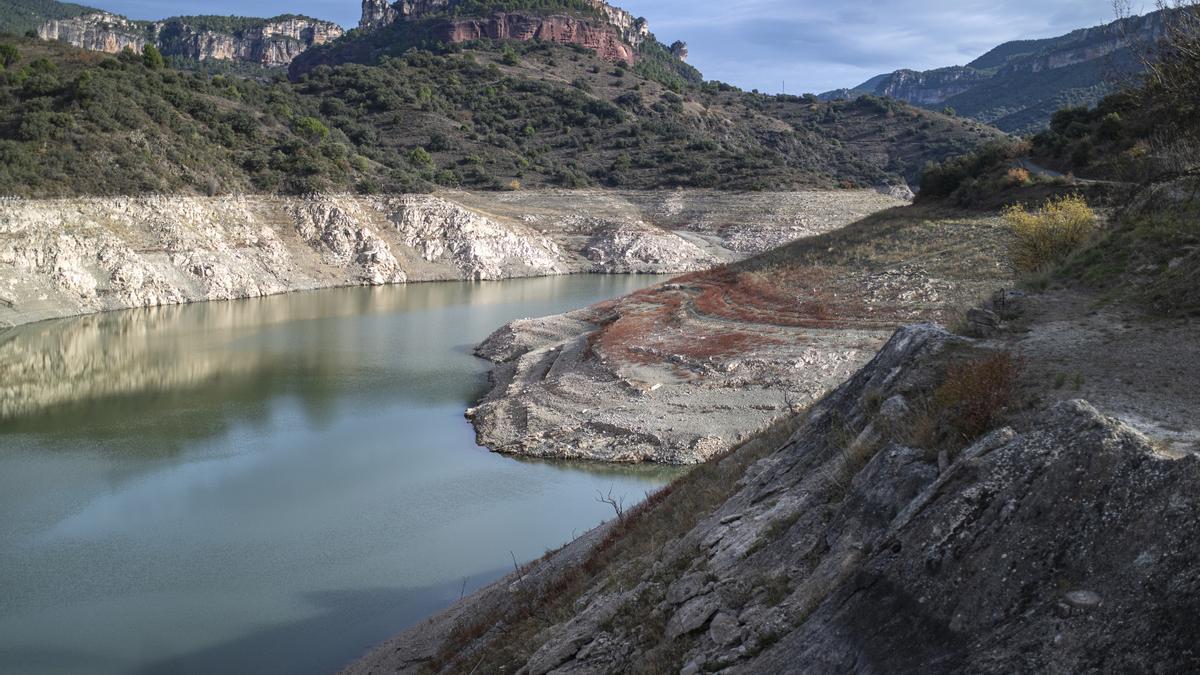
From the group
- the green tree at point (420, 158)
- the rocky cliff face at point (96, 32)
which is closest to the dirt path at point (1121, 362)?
the green tree at point (420, 158)

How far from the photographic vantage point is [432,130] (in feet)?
310

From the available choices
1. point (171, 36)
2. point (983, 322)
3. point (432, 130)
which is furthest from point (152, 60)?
point (171, 36)

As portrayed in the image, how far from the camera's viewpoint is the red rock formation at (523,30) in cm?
15812

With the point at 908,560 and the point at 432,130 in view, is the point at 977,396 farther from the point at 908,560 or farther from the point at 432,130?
the point at 432,130

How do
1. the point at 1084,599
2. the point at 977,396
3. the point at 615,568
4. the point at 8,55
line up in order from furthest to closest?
the point at 8,55, the point at 615,568, the point at 977,396, the point at 1084,599

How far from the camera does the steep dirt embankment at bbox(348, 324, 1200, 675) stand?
413 cm

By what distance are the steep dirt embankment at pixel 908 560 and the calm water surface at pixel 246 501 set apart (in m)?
6.10

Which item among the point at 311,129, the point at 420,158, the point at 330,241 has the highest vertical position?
the point at 311,129

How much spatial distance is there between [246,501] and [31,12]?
18613 cm

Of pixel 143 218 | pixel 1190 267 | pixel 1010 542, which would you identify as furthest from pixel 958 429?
pixel 143 218

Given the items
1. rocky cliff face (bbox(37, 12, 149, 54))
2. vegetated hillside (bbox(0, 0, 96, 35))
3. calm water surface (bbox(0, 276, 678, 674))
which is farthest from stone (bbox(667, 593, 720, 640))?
rocky cliff face (bbox(37, 12, 149, 54))

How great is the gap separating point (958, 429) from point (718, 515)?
9.95 feet

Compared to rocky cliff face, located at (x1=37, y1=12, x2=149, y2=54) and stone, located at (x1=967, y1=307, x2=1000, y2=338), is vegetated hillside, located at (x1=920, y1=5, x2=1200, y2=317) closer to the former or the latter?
stone, located at (x1=967, y1=307, x2=1000, y2=338)

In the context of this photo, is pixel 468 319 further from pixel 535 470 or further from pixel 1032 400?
pixel 1032 400
